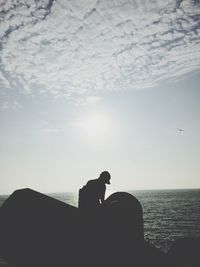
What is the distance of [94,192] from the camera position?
679 centimetres

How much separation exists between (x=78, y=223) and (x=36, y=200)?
36.4 inches

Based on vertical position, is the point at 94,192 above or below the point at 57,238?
above

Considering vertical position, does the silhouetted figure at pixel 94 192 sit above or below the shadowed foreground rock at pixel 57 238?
above

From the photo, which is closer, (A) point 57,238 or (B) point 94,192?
(A) point 57,238

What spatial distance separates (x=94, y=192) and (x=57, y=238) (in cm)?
188

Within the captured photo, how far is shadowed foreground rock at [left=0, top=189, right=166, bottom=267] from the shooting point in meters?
5.05

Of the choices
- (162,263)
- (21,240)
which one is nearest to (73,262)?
(21,240)

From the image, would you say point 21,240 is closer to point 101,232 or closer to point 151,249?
point 101,232

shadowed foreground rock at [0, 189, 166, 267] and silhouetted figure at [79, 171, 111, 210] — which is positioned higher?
silhouetted figure at [79, 171, 111, 210]

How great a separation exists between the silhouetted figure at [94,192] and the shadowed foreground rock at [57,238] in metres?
0.90

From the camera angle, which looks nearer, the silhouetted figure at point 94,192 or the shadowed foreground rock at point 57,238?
the shadowed foreground rock at point 57,238

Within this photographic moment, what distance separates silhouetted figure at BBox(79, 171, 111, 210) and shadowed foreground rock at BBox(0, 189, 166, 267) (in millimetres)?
902

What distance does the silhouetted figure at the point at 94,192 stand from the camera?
658 centimetres

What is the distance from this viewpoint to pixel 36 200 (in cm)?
532
